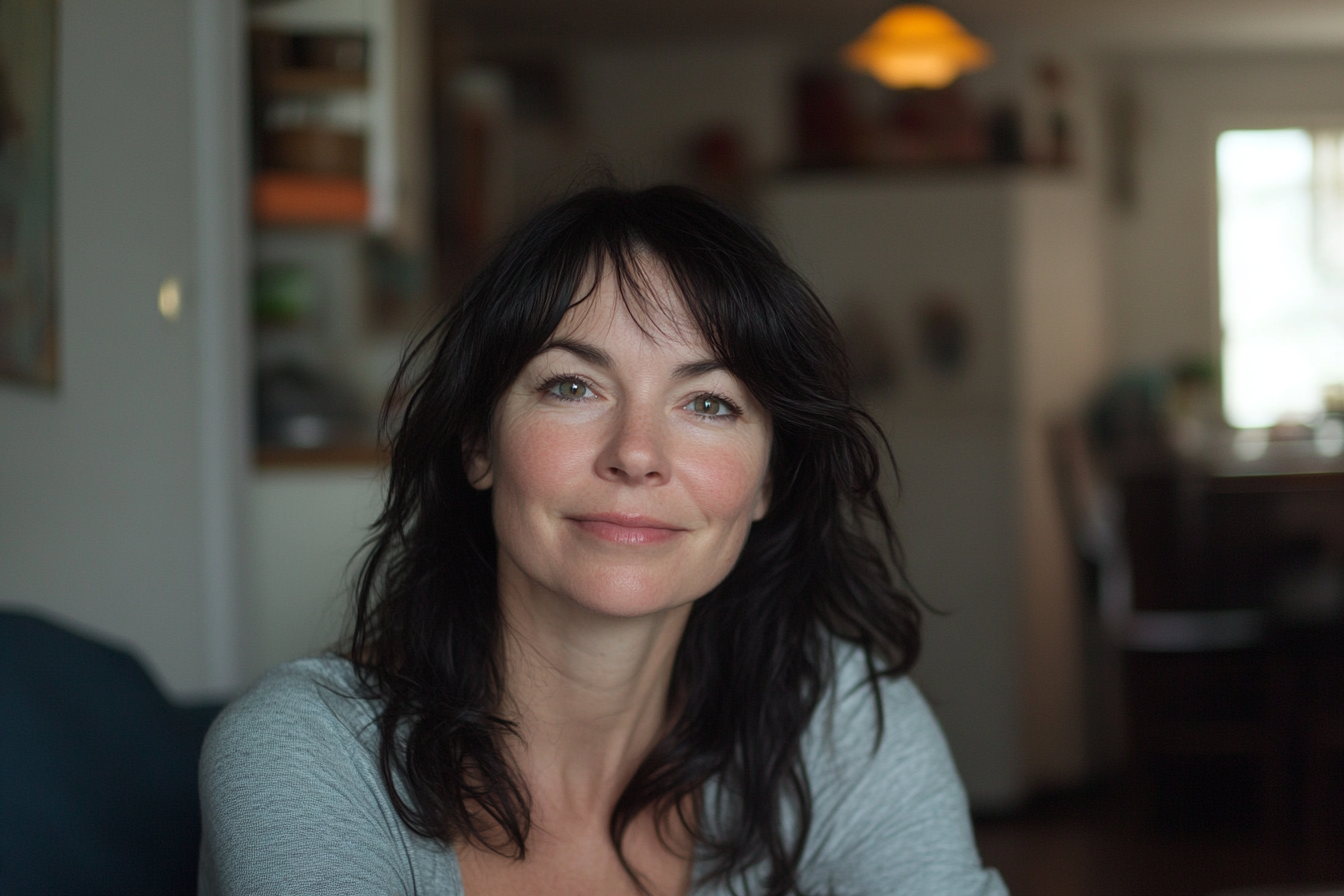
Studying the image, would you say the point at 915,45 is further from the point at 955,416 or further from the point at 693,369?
the point at 693,369

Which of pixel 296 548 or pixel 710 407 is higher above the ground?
A: pixel 710 407

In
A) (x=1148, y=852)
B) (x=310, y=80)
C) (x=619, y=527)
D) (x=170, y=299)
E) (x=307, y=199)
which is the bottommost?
(x=1148, y=852)

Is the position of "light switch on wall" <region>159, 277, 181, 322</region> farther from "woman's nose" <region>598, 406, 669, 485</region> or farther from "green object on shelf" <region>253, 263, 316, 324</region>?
"woman's nose" <region>598, 406, 669, 485</region>

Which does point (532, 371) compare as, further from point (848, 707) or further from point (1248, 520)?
point (1248, 520)

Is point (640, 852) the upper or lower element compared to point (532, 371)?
lower

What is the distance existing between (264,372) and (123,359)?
1.19m

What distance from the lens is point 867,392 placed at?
195 inches

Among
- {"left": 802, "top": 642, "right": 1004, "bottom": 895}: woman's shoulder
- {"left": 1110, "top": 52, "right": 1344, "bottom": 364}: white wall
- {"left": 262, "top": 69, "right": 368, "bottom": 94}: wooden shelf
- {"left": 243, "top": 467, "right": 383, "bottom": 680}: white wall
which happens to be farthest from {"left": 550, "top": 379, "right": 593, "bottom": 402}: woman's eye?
{"left": 1110, "top": 52, "right": 1344, "bottom": 364}: white wall

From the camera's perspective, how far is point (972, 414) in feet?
16.4

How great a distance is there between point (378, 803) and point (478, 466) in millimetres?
311

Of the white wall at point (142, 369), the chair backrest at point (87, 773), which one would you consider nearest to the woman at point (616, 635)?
the chair backrest at point (87, 773)

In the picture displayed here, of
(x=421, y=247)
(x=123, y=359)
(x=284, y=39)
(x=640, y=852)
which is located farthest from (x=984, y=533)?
(x=640, y=852)

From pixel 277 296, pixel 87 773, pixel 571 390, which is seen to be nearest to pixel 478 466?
pixel 571 390

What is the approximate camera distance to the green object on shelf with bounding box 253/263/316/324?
3.46 metres
